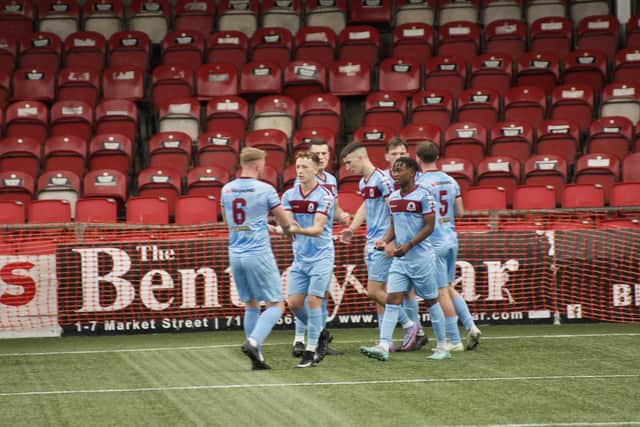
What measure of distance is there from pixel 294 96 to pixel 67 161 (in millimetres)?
4063

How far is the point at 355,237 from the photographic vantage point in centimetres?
1355

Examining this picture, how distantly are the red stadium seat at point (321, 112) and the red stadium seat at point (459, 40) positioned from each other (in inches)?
105

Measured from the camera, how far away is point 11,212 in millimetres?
14828

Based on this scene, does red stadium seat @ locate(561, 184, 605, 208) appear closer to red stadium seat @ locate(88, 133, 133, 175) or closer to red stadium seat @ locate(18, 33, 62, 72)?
red stadium seat @ locate(88, 133, 133, 175)

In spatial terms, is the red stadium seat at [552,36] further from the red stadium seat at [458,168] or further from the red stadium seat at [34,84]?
the red stadium seat at [34,84]

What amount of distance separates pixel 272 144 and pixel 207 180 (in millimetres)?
1283

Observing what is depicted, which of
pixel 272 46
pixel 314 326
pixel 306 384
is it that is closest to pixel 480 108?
pixel 272 46

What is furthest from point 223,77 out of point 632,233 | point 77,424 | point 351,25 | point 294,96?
point 77,424

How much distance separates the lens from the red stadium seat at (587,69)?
18047 millimetres

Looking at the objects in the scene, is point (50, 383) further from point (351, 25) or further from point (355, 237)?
point (351, 25)

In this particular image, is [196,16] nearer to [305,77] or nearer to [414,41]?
[305,77]

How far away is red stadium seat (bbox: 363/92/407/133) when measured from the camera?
1730 centimetres

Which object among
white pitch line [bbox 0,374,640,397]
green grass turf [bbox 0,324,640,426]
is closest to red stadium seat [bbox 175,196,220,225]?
green grass turf [bbox 0,324,640,426]

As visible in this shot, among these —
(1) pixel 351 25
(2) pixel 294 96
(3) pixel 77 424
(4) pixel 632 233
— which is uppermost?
(1) pixel 351 25
